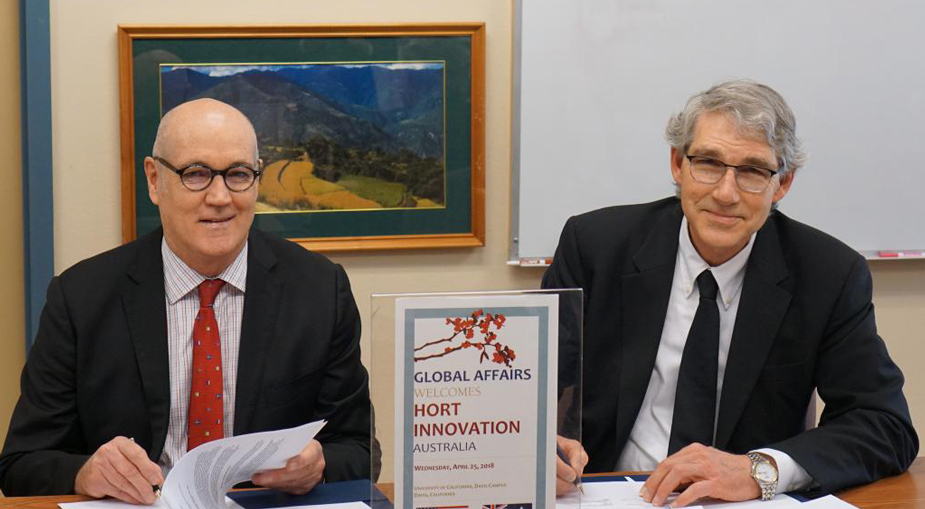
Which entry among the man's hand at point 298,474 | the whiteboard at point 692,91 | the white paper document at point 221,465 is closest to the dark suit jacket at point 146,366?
the man's hand at point 298,474

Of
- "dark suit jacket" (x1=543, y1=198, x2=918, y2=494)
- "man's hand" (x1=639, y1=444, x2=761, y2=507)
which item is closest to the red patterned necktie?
"dark suit jacket" (x1=543, y1=198, x2=918, y2=494)

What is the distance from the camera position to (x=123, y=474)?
69.0 inches

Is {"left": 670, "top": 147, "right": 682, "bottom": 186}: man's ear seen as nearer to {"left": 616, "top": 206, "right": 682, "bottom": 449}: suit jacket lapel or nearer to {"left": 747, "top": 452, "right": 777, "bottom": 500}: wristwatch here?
{"left": 616, "top": 206, "right": 682, "bottom": 449}: suit jacket lapel

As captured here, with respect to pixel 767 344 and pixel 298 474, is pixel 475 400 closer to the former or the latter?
pixel 298 474

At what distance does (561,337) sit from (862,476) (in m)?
0.84

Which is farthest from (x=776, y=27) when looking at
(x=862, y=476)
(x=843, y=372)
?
(x=862, y=476)

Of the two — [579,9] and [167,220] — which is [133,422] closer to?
[167,220]

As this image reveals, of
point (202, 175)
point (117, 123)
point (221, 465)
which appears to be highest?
point (117, 123)

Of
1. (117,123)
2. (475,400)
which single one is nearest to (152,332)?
(475,400)

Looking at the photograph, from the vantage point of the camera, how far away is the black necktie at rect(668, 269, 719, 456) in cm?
219

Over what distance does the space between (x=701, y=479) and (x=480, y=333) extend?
2.04 ft

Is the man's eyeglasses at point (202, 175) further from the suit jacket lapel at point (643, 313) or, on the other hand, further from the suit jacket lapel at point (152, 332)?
the suit jacket lapel at point (643, 313)

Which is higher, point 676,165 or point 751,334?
point 676,165

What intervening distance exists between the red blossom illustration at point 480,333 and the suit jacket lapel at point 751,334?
917mm
